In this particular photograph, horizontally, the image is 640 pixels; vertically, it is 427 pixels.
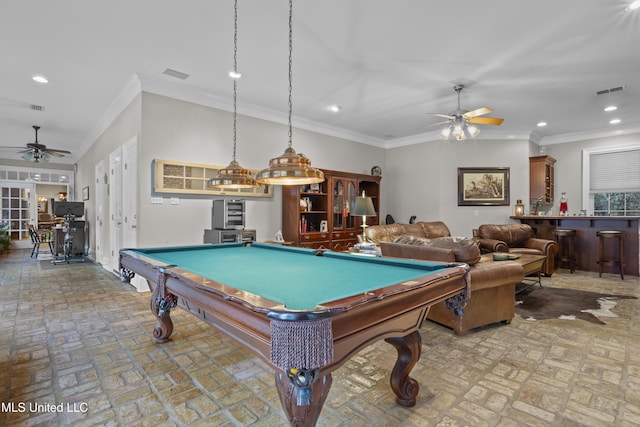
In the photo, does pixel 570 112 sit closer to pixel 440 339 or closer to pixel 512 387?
pixel 440 339

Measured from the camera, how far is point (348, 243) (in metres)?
6.28

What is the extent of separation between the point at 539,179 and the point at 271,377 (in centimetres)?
698

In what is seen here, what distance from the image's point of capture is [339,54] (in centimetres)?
354

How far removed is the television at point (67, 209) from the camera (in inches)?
278

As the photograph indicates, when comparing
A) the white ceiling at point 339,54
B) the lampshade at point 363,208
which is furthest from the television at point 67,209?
the lampshade at point 363,208

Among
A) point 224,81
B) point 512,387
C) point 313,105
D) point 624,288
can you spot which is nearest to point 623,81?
point 624,288

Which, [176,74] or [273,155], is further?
[273,155]

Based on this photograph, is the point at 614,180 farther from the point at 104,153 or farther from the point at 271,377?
the point at 104,153

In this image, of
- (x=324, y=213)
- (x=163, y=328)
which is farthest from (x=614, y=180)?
(x=163, y=328)

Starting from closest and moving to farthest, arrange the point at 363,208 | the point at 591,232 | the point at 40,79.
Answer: the point at 40,79 → the point at 363,208 → the point at 591,232

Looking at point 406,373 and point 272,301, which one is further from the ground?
point 272,301

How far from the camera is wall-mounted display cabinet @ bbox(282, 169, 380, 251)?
18.0 ft

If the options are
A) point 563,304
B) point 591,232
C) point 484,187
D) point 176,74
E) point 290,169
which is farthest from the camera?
point 484,187

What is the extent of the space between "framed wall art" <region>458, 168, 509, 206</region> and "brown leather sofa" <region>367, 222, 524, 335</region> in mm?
4119
